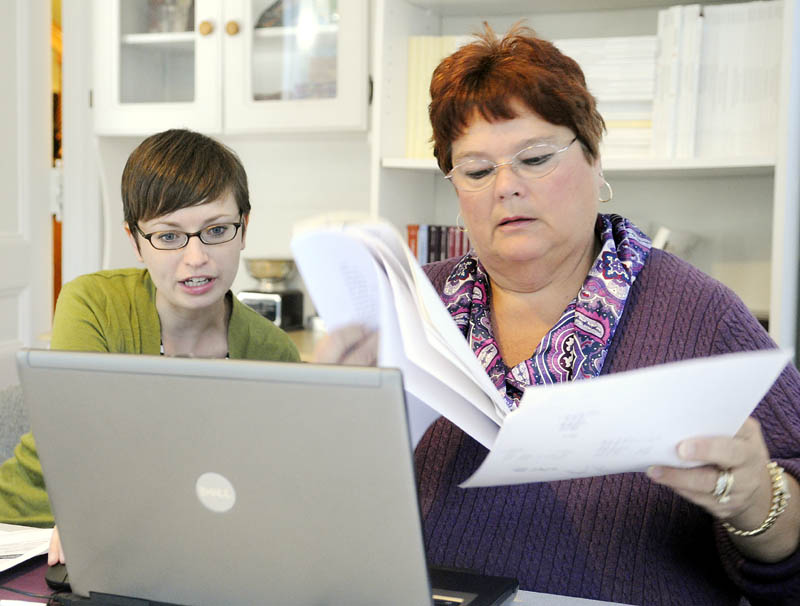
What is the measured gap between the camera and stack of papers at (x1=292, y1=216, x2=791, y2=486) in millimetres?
688

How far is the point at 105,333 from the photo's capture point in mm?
1549

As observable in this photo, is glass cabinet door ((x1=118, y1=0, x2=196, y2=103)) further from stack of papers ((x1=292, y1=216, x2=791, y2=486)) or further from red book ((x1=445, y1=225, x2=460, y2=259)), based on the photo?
stack of papers ((x1=292, y1=216, x2=791, y2=486))

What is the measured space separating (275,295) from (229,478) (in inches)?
84.5

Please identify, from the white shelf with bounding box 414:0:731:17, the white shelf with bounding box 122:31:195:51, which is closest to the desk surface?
the white shelf with bounding box 414:0:731:17

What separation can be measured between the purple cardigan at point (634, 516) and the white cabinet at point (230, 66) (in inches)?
62.0

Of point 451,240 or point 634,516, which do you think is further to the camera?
point 451,240

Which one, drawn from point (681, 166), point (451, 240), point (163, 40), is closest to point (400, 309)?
point (681, 166)

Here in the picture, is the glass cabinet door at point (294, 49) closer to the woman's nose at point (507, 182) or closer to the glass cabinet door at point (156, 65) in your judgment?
the glass cabinet door at point (156, 65)

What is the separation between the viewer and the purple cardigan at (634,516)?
1.06 meters

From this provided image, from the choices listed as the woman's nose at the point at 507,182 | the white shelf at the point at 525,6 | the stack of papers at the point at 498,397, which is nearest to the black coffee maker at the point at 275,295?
the white shelf at the point at 525,6

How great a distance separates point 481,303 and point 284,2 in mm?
1699

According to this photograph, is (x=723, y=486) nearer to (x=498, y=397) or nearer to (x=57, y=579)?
(x=498, y=397)

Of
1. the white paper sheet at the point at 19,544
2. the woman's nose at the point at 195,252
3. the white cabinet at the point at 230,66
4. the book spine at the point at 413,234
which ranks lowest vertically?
the white paper sheet at the point at 19,544

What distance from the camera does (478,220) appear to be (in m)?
1.28
